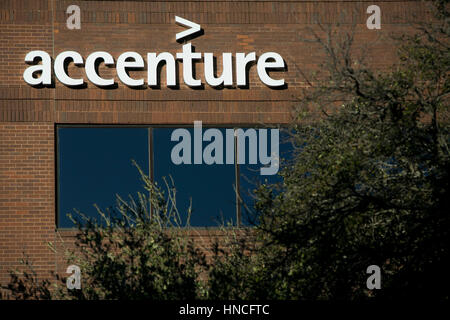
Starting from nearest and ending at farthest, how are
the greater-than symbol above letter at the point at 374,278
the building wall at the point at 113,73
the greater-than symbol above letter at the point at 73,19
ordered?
1. the greater-than symbol above letter at the point at 374,278
2. the building wall at the point at 113,73
3. the greater-than symbol above letter at the point at 73,19

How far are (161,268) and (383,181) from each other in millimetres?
3119

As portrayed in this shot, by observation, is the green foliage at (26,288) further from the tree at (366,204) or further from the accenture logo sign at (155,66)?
the accenture logo sign at (155,66)

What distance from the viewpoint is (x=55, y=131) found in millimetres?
14281

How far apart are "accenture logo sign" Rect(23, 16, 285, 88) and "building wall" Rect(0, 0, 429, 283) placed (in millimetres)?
151

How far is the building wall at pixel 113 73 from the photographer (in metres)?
14.0

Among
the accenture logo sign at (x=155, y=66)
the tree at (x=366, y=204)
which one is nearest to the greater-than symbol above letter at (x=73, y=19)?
the accenture logo sign at (x=155, y=66)

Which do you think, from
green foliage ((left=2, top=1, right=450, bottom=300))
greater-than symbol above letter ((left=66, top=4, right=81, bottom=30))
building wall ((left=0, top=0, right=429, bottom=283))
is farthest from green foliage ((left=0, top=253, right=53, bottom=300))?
greater-than symbol above letter ((left=66, top=4, right=81, bottom=30))

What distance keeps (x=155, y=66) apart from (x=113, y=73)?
840mm

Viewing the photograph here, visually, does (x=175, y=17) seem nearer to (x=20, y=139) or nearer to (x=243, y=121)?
(x=243, y=121)

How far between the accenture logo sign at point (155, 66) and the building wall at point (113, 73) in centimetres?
15

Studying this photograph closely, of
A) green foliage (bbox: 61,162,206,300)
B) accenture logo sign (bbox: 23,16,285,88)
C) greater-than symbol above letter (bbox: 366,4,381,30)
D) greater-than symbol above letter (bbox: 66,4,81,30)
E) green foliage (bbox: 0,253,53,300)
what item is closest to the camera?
green foliage (bbox: 61,162,206,300)

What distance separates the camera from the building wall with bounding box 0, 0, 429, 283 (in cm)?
1395

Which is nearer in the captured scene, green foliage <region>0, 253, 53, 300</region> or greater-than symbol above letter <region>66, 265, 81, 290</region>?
green foliage <region>0, 253, 53, 300</region>

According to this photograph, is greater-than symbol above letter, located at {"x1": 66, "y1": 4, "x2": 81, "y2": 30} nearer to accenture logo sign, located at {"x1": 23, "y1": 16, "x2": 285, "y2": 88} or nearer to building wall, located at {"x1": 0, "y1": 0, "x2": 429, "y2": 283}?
building wall, located at {"x1": 0, "y1": 0, "x2": 429, "y2": 283}
